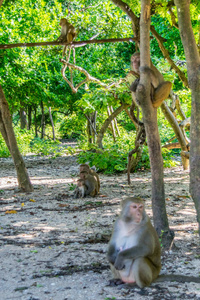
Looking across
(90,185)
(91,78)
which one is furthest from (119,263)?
(91,78)

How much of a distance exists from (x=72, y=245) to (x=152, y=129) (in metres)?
1.89

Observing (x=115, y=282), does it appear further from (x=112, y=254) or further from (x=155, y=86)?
(x=155, y=86)

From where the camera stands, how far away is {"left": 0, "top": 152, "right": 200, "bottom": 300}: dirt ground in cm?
334

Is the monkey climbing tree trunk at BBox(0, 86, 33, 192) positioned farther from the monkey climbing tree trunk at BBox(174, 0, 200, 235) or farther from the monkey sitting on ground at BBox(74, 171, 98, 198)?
Answer: the monkey climbing tree trunk at BBox(174, 0, 200, 235)

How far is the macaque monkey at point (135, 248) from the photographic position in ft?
10.7

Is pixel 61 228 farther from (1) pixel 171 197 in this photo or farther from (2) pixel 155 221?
(1) pixel 171 197

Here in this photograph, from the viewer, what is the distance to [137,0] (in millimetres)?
7652

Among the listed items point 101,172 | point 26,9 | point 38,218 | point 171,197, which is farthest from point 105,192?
point 26,9

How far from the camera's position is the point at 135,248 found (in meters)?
3.28

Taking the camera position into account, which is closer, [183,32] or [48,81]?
[183,32]

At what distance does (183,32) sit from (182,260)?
101 inches

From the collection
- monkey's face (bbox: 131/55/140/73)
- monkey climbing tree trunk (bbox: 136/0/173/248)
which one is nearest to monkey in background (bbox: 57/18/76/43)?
monkey's face (bbox: 131/55/140/73)

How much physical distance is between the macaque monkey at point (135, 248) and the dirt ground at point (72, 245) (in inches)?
5.3

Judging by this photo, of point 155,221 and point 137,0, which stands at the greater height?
point 137,0
